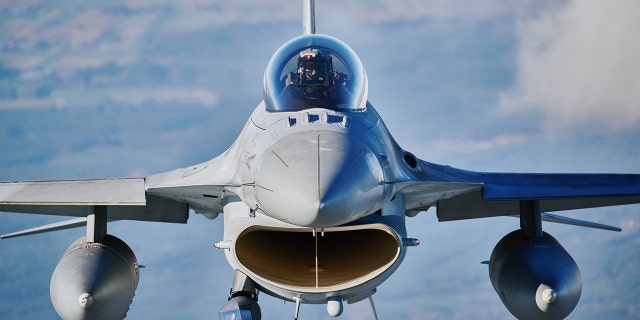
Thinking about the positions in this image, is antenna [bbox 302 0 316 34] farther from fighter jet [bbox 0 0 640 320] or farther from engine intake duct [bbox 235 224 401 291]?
engine intake duct [bbox 235 224 401 291]

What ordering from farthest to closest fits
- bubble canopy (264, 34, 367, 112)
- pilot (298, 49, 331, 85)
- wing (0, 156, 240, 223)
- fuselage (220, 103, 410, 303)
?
wing (0, 156, 240, 223) < pilot (298, 49, 331, 85) < bubble canopy (264, 34, 367, 112) < fuselage (220, 103, 410, 303)

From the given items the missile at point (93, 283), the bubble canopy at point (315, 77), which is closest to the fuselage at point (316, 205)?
the bubble canopy at point (315, 77)

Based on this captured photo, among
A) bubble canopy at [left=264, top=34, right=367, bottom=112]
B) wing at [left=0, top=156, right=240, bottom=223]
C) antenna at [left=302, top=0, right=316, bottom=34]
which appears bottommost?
wing at [left=0, top=156, right=240, bottom=223]

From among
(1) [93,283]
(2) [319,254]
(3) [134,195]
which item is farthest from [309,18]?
(2) [319,254]

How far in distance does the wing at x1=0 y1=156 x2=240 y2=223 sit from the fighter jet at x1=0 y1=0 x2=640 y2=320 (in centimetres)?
2

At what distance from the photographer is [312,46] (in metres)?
12.8

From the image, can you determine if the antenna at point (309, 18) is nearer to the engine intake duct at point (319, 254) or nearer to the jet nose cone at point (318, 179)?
the engine intake duct at point (319, 254)

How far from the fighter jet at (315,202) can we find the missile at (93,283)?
0.8 inches

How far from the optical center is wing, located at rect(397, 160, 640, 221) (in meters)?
13.5

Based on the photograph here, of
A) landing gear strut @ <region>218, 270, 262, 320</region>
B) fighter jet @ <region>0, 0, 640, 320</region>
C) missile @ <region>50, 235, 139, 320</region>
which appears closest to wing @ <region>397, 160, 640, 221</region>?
fighter jet @ <region>0, 0, 640, 320</region>

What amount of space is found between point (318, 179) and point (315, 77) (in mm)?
2720

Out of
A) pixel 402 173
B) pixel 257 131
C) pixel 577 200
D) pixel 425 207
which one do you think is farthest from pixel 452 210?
pixel 257 131

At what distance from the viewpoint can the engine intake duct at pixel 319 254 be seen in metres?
11.8

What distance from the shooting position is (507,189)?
14.1 m
